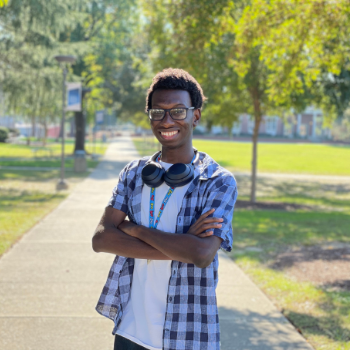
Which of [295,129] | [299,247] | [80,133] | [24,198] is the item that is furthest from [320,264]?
[295,129]

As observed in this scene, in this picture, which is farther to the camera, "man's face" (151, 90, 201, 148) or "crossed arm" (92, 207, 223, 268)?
"man's face" (151, 90, 201, 148)

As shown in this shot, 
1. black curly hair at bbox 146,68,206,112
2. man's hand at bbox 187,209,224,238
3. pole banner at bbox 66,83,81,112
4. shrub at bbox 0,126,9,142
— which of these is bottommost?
shrub at bbox 0,126,9,142

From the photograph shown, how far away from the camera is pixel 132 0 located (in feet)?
102

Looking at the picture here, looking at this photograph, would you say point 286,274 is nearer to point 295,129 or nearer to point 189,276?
point 189,276

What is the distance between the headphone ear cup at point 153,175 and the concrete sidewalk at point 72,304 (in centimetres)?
A: 234

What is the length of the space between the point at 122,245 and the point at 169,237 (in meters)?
0.26

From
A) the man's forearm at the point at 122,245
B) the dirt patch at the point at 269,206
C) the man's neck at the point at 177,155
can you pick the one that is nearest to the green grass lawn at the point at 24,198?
the dirt patch at the point at 269,206

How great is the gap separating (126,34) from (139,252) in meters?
32.7

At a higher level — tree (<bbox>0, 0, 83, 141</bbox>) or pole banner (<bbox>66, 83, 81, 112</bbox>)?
tree (<bbox>0, 0, 83, 141</bbox>)

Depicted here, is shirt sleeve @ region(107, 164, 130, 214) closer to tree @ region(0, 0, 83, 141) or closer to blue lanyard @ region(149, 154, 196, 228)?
blue lanyard @ region(149, 154, 196, 228)

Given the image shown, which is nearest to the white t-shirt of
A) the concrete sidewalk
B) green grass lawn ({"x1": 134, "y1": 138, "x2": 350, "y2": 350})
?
the concrete sidewalk

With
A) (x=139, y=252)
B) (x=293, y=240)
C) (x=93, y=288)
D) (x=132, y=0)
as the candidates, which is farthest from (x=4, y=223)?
(x=132, y=0)

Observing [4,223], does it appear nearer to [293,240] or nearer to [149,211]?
[293,240]

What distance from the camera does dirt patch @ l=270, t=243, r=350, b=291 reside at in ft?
20.4
